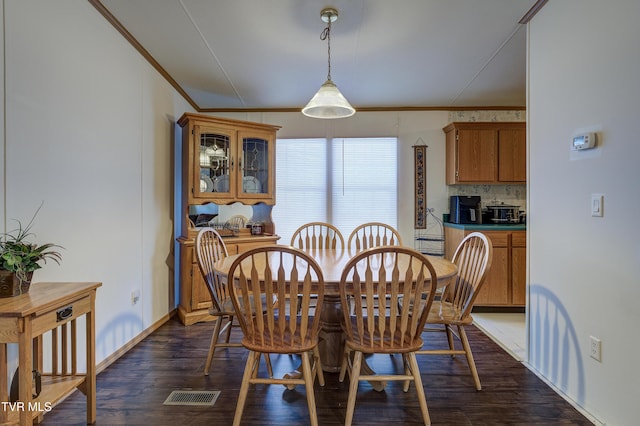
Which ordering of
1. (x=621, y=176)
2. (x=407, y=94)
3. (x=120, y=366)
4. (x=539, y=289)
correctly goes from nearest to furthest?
(x=621, y=176) < (x=539, y=289) < (x=120, y=366) < (x=407, y=94)

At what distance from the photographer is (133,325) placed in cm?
277

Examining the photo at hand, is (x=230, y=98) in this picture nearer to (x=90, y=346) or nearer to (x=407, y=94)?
(x=407, y=94)

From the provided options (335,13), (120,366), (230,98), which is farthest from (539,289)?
(230,98)

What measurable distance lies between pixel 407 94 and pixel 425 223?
1.59 m

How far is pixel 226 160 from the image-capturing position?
12.0ft

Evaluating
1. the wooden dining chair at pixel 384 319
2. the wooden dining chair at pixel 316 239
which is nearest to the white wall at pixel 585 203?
the wooden dining chair at pixel 384 319

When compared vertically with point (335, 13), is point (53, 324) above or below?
below

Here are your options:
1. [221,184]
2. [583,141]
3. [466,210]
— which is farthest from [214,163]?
[583,141]

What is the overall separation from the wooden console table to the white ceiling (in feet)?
6.16

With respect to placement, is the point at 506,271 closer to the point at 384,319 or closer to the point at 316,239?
the point at 316,239

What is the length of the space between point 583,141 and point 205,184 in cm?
315

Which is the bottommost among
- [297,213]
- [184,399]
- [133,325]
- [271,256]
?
[184,399]

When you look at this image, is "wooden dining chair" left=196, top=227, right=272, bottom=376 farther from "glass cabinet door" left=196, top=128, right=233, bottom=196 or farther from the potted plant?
"glass cabinet door" left=196, top=128, right=233, bottom=196

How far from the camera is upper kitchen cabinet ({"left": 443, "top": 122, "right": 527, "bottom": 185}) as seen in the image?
3.94 meters
